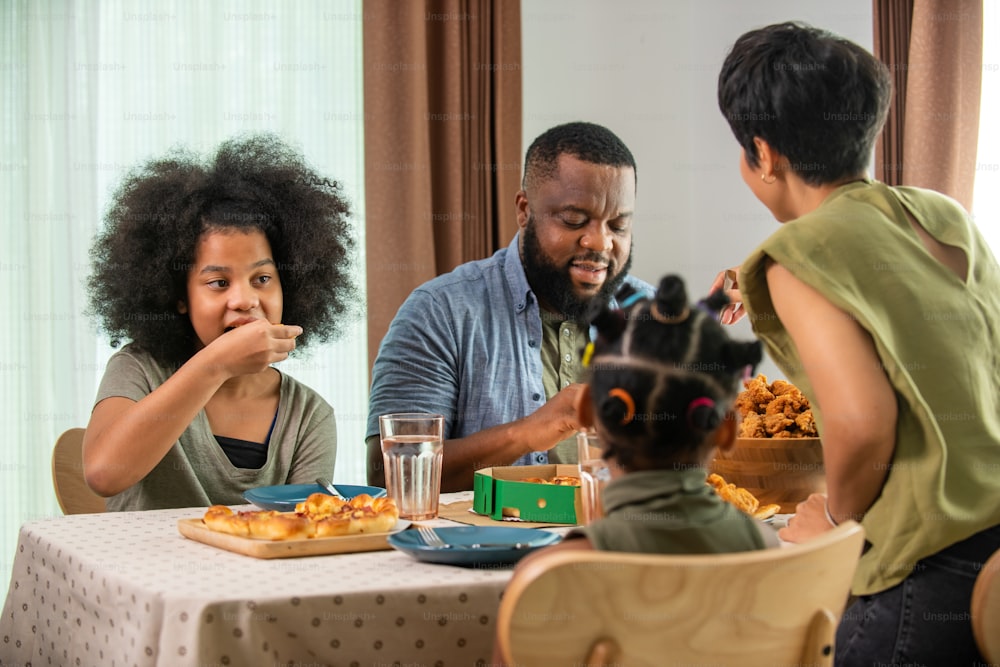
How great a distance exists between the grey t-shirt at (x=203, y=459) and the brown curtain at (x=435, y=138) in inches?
57.6

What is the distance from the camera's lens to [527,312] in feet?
8.23

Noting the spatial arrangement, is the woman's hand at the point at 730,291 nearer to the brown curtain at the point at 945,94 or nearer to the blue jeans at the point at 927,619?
the blue jeans at the point at 927,619

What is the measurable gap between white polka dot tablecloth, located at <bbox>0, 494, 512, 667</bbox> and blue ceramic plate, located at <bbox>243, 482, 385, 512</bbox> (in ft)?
0.76

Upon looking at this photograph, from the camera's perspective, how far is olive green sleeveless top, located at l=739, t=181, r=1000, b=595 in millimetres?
1214

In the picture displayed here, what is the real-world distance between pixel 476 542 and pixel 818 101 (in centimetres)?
74

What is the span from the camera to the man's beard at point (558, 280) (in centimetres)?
248

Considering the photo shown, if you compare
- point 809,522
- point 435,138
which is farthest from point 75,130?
point 809,522

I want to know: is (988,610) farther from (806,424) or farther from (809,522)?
(806,424)

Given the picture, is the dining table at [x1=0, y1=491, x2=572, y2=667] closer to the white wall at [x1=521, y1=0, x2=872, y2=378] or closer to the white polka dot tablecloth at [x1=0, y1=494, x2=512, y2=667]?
the white polka dot tablecloth at [x1=0, y1=494, x2=512, y2=667]

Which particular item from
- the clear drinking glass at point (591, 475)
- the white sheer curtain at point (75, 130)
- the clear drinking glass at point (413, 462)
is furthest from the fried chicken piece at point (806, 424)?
the white sheer curtain at point (75, 130)

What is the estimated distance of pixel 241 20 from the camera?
353 centimetres

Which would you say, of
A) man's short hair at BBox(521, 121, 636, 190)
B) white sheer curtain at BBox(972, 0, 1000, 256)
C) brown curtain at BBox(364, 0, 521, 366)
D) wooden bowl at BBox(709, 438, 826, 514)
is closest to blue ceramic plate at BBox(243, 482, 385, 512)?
wooden bowl at BBox(709, 438, 826, 514)

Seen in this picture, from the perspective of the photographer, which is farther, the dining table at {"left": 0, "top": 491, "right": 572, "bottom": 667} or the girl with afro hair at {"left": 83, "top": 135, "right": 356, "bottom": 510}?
the girl with afro hair at {"left": 83, "top": 135, "right": 356, "bottom": 510}

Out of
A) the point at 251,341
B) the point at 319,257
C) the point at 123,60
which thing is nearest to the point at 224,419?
the point at 251,341
